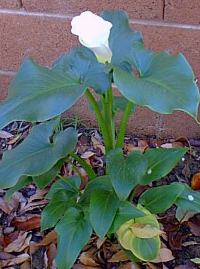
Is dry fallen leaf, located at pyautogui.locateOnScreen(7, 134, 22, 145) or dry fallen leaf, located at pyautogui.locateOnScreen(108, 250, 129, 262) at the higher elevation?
dry fallen leaf, located at pyautogui.locateOnScreen(7, 134, 22, 145)

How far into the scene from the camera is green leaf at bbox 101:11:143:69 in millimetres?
1658

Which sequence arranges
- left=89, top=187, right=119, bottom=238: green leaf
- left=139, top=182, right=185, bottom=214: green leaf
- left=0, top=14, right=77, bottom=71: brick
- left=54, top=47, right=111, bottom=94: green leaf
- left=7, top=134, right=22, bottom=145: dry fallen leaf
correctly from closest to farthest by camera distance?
left=54, top=47, right=111, bottom=94: green leaf < left=89, top=187, right=119, bottom=238: green leaf < left=139, top=182, right=185, bottom=214: green leaf < left=0, top=14, right=77, bottom=71: brick < left=7, top=134, right=22, bottom=145: dry fallen leaf

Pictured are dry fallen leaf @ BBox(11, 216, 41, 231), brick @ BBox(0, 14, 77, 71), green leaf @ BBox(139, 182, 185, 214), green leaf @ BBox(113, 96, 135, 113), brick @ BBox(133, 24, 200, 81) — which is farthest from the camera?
brick @ BBox(0, 14, 77, 71)

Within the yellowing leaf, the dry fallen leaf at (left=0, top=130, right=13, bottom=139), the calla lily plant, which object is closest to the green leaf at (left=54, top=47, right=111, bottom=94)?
the calla lily plant

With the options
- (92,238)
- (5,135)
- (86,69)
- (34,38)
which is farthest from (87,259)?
(34,38)

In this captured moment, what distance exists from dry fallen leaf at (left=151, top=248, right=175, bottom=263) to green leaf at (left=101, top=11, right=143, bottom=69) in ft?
2.12

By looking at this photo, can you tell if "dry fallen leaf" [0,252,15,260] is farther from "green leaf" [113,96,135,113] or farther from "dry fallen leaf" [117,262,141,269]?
"green leaf" [113,96,135,113]

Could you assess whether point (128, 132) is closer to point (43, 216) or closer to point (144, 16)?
point (144, 16)

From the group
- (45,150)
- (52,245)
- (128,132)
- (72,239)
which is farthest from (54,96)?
(128,132)

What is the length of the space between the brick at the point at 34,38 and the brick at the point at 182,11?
0.38 meters

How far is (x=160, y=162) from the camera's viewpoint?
72.9 inches

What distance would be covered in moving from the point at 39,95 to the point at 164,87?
31 centimetres

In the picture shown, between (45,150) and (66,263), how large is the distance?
1.08 feet

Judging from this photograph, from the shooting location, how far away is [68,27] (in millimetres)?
2357
